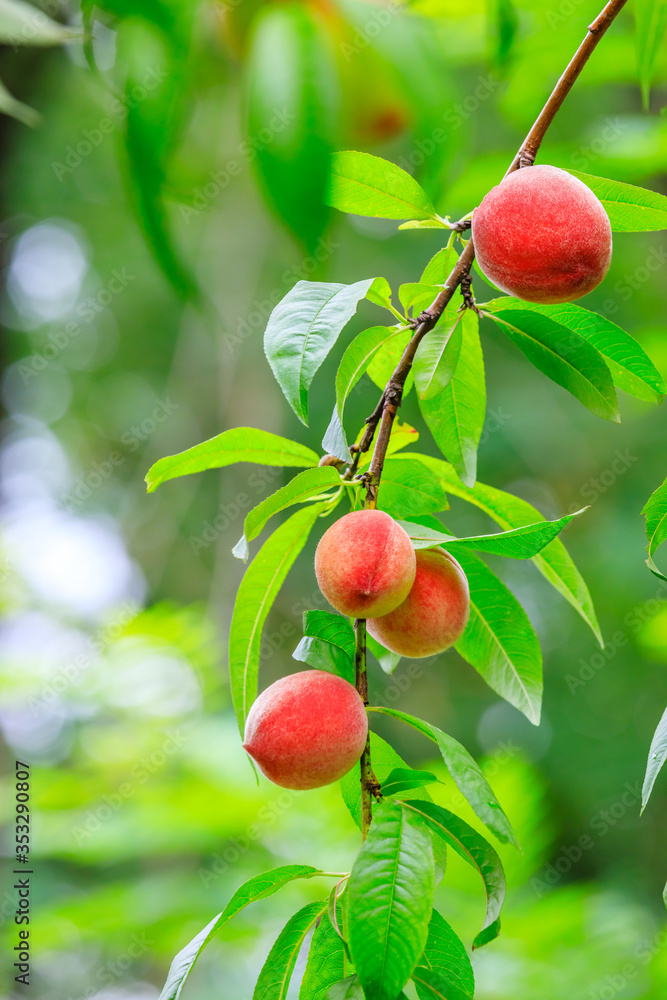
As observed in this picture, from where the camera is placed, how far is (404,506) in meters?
0.71

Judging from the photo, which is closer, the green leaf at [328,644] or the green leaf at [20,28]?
the green leaf at [328,644]

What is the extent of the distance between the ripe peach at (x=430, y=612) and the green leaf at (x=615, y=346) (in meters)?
0.22

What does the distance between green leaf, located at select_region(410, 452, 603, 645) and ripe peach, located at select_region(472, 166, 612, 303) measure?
0.20 metres

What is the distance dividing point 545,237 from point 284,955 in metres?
0.54

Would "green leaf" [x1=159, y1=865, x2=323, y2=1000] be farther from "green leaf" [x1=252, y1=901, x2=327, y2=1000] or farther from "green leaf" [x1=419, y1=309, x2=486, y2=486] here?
"green leaf" [x1=419, y1=309, x2=486, y2=486]

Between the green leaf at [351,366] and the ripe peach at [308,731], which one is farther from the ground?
the green leaf at [351,366]

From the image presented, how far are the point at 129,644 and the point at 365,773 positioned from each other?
5.36ft

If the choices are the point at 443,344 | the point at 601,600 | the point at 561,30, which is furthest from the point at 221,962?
the point at 601,600

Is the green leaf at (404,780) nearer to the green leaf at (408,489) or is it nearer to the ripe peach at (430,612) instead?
the ripe peach at (430,612)

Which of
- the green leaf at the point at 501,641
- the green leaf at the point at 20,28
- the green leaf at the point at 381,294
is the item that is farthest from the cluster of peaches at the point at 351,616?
the green leaf at the point at 20,28

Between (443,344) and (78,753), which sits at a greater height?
(78,753)

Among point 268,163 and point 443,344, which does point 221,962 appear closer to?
point 443,344

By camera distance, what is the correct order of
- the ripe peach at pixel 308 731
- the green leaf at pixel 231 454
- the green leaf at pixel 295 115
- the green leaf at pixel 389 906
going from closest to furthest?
the green leaf at pixel 295 115
the green leaf at pixel 389 906
the ripe peach at pixel 308 731
the green leaf at pixel 231 454

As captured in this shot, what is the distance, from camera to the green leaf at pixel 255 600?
2.34ft
